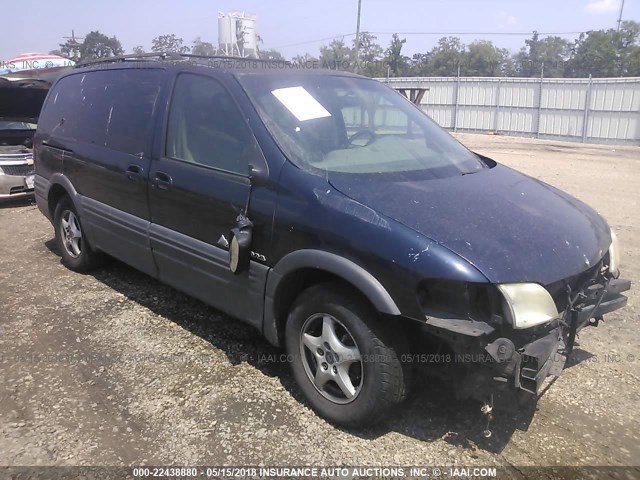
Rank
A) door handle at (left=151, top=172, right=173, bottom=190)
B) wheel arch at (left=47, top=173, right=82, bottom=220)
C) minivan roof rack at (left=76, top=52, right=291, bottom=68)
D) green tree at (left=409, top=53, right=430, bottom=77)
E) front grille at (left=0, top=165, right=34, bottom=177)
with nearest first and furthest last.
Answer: door handle at (left=151, top=172, right=173, bottom=190), minivan roof rack at (left=76, top=52, right=291, bottom=68), wheel arch at (left=47, top=173, right=82, bottom=220), front grille at (left=0, top=165, right=34, bottom=177), green tree at (left=409, top=53, right=430, bottom=77)

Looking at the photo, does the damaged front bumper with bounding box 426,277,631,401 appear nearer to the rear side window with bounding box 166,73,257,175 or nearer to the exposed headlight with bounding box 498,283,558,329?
the exposed headlight with bounding box 498,283,558,329

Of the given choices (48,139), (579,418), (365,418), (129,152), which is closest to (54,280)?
(48,139)

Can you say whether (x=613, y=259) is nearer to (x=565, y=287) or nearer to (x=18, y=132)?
(x=565, y=287)

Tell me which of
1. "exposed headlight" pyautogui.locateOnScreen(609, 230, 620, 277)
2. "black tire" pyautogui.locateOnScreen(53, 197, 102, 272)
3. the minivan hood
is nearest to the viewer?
the minivan hood

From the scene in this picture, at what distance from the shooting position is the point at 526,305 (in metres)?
2.33

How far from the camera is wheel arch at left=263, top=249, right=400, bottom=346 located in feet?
8.15

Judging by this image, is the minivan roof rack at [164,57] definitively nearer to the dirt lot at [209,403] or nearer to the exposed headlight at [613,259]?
the dirt lot at [209,403]

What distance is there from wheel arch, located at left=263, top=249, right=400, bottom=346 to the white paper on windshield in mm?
960

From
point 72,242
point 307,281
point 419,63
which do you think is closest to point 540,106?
point 72,242

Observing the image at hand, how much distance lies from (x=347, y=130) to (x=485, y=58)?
71.0 metres

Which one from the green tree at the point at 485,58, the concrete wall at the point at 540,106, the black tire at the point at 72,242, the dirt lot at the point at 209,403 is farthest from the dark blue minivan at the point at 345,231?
the green tree at the point at 485,58

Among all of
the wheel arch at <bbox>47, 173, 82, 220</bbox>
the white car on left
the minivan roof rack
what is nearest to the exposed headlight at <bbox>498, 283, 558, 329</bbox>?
the minivan roof rack

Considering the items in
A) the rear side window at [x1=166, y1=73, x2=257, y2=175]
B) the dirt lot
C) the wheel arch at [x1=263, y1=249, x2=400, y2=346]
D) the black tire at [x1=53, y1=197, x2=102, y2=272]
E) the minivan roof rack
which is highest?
the minivan roof rack

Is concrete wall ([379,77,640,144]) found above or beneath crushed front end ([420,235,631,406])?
above
